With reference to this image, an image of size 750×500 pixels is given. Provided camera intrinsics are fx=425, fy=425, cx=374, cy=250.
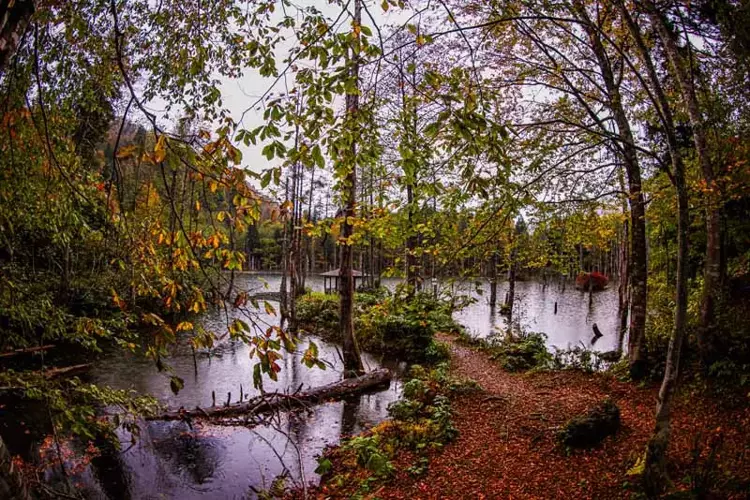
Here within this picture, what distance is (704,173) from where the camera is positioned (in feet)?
20.5

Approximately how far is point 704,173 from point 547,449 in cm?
478

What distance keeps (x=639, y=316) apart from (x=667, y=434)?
204 inches

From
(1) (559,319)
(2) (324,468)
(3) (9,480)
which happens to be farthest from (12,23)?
(1) (559,319)

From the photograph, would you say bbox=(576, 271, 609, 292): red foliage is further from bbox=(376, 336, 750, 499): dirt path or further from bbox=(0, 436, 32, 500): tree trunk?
bbox=(0, 436, 32, 500): tree trunk

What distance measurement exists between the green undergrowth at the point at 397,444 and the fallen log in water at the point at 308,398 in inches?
52.1

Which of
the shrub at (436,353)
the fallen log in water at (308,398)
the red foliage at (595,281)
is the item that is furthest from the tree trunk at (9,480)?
the red foliage at (595,281)

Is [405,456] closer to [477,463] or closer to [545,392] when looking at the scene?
[477,463]

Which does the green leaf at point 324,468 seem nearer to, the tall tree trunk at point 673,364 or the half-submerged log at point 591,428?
the half-submerged log at point 591,428

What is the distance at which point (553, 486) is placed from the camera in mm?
5617

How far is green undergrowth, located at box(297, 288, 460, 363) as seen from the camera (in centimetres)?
476

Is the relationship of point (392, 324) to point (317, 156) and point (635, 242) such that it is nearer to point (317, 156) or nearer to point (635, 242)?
point (635, 242)

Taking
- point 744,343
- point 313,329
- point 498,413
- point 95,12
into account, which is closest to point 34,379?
point 95,12

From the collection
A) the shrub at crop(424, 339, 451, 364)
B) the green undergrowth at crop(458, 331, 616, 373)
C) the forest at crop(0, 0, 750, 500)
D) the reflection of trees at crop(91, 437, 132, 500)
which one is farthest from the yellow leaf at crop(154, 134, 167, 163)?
the shrub at crop(424, 339, 451, 364)

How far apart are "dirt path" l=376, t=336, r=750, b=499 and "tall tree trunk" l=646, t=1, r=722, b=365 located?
1281mm
